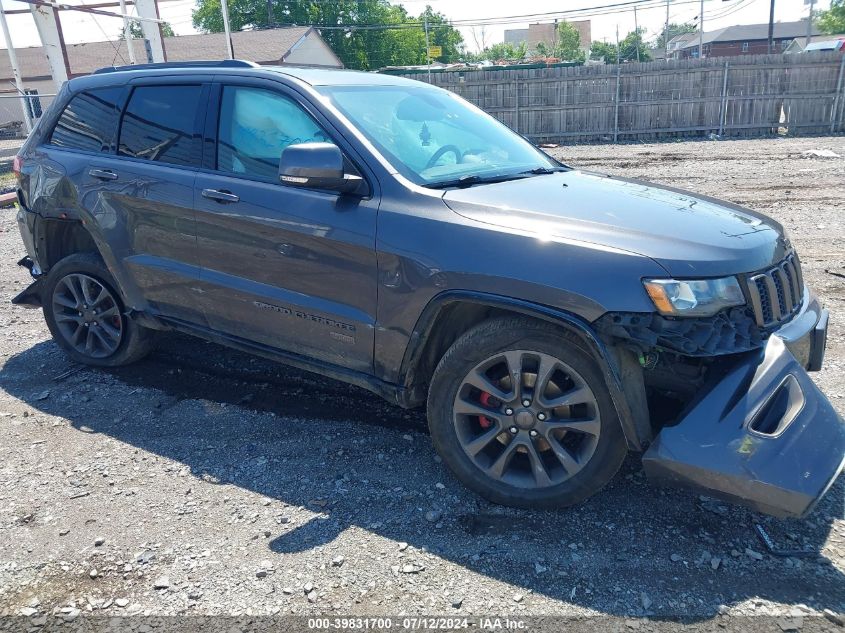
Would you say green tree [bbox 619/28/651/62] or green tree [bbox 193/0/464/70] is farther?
green tree [bbox 619/28/651/62]

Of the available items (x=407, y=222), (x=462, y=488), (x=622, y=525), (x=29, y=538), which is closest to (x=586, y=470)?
(x=622, y=525)

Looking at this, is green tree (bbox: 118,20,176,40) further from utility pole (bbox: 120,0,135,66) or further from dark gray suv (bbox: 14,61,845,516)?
dark gray suv (bbox: 14,61,845,516)

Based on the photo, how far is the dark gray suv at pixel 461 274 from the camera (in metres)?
2.64

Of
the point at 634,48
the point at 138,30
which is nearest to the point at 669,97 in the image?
the point at 138,30

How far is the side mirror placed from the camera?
3.13 metres

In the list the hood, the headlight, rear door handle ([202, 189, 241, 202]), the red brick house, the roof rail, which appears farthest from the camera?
the red brick house

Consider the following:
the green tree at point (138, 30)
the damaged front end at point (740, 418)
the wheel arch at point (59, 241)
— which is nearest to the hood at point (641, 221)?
the damaged front end at point (740, 418)

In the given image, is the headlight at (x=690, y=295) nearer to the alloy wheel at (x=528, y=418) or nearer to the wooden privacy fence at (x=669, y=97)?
the alloy wheel at (x=528, y=418)

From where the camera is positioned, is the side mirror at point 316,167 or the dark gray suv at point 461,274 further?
the side mirror at point 316,167

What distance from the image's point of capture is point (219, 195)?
3.69 metres

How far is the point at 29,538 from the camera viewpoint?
9.91 feet

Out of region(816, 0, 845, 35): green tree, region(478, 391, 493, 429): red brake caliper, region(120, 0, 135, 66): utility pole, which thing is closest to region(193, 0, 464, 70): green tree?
region(120, 0, 135, 66): utility pole

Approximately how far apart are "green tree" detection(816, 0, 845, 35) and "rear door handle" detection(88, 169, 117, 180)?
72.2m

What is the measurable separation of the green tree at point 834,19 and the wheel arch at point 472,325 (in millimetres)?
72133
